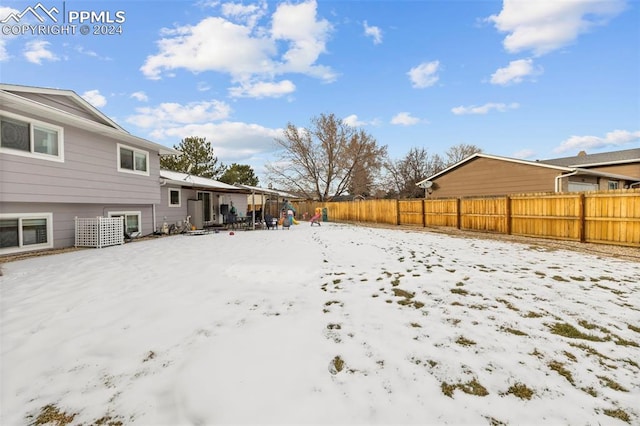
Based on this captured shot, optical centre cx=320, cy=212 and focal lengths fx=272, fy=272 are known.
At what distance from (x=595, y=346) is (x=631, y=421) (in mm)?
1094

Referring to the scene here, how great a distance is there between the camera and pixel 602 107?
13469mm

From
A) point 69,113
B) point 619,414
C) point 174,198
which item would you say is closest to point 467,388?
point 619,414

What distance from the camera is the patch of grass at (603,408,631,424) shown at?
5.59ft

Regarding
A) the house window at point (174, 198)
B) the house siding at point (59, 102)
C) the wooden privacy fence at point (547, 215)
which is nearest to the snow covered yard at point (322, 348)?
the wooden privacy fence at point (547, 215)

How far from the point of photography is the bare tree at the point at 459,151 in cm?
3991

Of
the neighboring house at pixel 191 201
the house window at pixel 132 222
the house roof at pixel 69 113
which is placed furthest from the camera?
the neighboring house at pixel 191 201

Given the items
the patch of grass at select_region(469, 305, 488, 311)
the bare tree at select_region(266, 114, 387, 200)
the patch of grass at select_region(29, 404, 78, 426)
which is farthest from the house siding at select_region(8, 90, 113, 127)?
the bare tree at select_region(266, 114, 387, 200)

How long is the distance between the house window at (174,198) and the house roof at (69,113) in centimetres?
250

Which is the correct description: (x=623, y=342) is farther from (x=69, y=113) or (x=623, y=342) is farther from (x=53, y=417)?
(x=69, y=113)

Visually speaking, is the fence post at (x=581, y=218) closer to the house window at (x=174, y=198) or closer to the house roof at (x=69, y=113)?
the house roof at (x=69, y=113)

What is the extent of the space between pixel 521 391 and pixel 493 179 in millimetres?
17702

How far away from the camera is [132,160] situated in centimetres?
1048

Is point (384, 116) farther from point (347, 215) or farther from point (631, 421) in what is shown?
point (631, 421)

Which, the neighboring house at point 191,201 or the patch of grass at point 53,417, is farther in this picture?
the neighboring house at point 191,201
